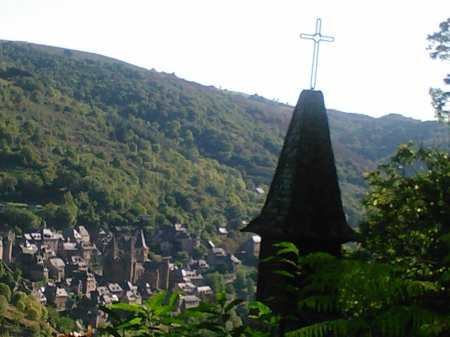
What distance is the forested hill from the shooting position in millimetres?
79750

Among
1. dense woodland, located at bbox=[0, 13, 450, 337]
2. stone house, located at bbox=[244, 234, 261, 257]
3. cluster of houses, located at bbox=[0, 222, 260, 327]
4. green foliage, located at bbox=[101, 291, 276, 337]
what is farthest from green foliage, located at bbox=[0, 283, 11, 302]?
green foliage, located at bbox=[101, 291, 276, 337]

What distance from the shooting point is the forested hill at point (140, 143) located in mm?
79750

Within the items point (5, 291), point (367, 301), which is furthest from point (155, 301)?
point (5, 291)

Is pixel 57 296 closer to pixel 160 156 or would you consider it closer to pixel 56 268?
pixel 56 268

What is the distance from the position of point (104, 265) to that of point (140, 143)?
38589 millimetres

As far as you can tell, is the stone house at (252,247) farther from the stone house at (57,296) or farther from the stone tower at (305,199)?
the stone tower at (305,199)

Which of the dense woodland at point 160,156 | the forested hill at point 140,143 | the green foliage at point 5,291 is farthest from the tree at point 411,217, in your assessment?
the forested hill at point 140,143

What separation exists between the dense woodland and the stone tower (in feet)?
10.9

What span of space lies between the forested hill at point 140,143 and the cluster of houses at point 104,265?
3.46 metres

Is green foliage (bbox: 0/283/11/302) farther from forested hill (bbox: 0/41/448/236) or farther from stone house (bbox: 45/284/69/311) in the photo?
forested hill (bbox: 0/41/448/236)

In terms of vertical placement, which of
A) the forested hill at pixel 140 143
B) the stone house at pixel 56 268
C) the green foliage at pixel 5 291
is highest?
the forested hill at pixel 140 143

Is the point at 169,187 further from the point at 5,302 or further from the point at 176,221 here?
Result: the point at 5,302

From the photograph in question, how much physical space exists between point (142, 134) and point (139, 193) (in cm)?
2183

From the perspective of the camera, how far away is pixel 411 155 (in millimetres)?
15047
